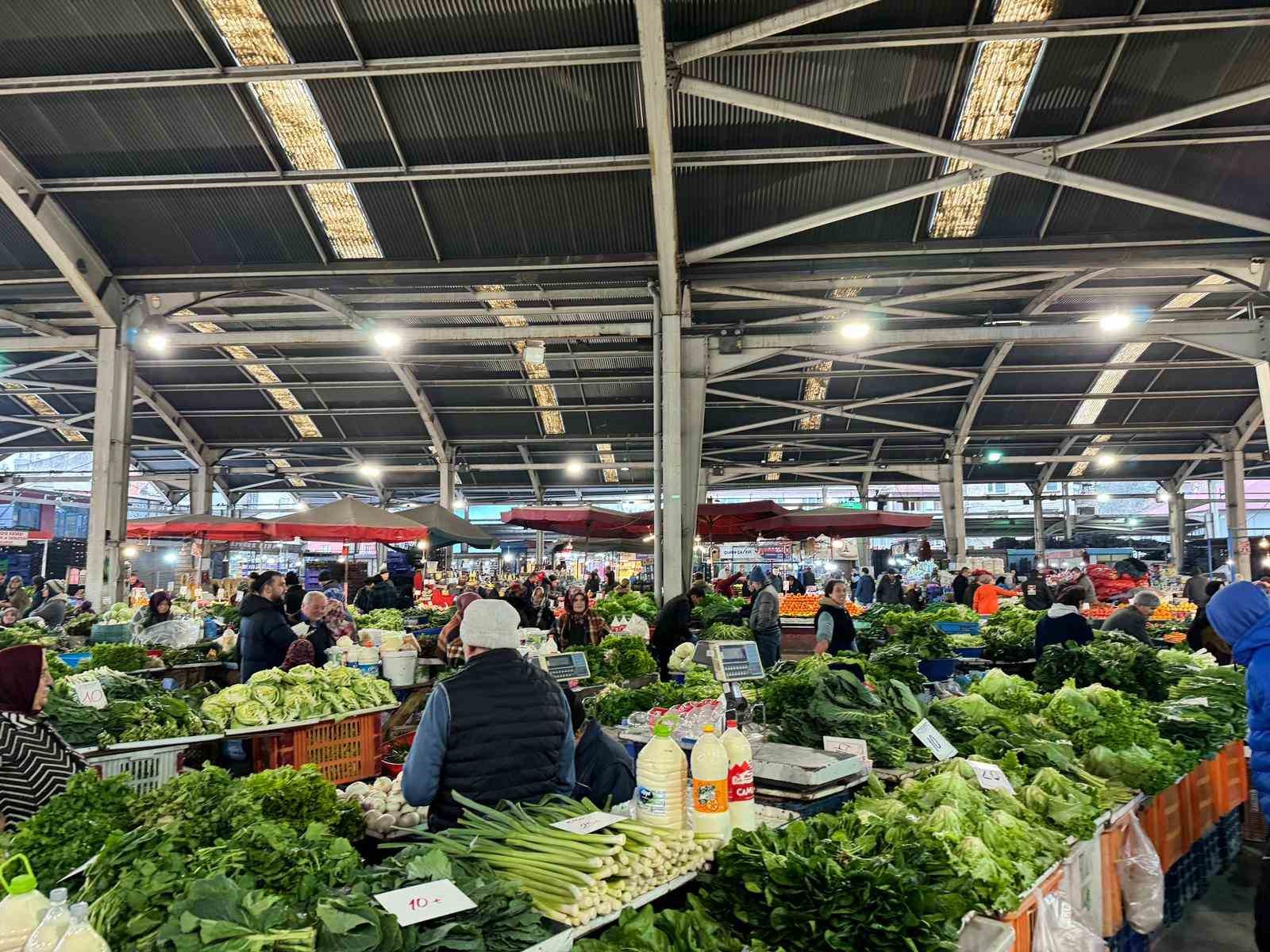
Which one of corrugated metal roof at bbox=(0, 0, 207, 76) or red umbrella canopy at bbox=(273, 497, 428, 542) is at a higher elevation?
corrugated metal roof at bbox=(0, 0, 207, 76)

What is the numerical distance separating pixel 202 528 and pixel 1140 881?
484 inches

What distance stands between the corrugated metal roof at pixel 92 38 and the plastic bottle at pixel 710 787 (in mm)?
9313

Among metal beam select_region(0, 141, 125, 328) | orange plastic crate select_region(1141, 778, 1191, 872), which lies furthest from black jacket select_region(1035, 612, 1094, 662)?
metal beam select_region(0, 141, 125, 328)

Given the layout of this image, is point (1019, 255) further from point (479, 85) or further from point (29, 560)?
point (29, 560)

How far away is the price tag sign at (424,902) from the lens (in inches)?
74.1

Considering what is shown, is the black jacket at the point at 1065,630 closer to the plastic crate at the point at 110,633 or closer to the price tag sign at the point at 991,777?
the price tag sign at the point at 991,777

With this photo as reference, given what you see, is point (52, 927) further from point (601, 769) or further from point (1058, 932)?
point (1058, 932)

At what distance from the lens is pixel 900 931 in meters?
2.18

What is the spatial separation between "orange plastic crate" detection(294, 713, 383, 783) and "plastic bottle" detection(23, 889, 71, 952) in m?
4.58

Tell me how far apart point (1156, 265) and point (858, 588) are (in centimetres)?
1146

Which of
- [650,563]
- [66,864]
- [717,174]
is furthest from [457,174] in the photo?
[650,563]

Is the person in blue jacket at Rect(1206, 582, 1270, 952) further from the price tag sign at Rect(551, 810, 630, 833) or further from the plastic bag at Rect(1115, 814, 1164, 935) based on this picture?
the price tag sign at Rect(551, 810, 630, 833)

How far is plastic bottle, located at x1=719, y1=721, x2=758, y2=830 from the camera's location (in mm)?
2770

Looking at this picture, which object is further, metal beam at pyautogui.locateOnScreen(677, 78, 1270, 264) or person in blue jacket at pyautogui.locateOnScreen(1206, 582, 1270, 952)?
metal beam at pyautogui.locateOnScreen(677, 78, 1270, 264)
